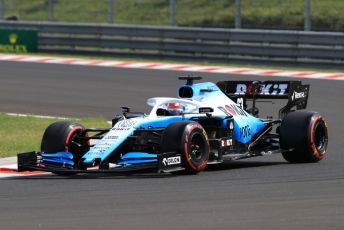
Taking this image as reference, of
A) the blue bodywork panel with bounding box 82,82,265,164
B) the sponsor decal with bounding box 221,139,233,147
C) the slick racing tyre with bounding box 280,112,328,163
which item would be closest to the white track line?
the slick racing tyre with bounding box 280,112,328,163

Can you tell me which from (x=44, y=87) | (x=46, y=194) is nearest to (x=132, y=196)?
(x=46, y=194)

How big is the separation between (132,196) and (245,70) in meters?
16.0

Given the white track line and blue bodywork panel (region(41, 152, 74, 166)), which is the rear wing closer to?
blue bodywork panel (region(41, 152, 74, 166))

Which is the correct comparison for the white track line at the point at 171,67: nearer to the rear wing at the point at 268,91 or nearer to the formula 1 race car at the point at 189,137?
the rear wing at the point at 268,91

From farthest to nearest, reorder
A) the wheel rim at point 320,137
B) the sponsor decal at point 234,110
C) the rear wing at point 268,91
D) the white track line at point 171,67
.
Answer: the white track line at point 171,67 → the rear wing at point 268,91 → the wheel rim at point 320,137 → the sponsor decal at point 234,110

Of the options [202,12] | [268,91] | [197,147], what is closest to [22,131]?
[268,91]

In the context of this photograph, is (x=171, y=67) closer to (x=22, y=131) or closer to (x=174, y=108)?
(x=22, y=131)

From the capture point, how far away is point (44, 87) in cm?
2323

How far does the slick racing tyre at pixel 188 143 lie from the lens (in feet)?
37.9

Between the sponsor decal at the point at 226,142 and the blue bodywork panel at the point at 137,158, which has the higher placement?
the sponsor decal at the point at 226,142

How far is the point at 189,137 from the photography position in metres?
11.6

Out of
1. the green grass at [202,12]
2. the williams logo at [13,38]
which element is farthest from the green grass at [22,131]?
the williams logo at [13,38]

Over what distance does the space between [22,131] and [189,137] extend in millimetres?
5134

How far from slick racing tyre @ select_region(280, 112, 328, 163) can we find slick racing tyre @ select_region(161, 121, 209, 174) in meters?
1.49
